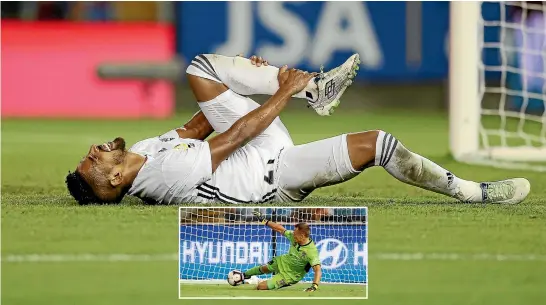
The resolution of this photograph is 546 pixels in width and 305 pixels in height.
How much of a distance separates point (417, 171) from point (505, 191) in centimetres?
58

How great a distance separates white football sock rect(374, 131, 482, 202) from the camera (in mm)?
→ 5918

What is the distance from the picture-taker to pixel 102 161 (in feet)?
19.2

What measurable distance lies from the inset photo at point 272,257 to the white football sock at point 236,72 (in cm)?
155

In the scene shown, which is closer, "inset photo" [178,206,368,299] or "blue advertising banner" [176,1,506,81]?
"inset photo" [178,206,368,299]

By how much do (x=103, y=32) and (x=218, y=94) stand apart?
393 inches

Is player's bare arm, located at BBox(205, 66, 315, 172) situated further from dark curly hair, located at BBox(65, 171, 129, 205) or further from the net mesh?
the net mesh

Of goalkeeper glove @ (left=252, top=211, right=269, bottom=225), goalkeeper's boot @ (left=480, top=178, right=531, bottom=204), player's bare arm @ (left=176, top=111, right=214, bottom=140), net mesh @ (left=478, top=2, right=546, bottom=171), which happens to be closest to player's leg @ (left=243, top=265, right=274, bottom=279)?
goalkeeper glove @ (left=252, top=211, right=269, bottom=225)

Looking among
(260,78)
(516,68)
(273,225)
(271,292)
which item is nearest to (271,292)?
(271,292)

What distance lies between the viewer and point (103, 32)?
16.1 meters

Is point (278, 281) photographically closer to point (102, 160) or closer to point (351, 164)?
point (351, 164)

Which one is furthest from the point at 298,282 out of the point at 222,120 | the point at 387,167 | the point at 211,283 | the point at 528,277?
the point at 222,120

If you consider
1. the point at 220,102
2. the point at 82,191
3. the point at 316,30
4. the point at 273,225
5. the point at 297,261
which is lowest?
the point at 297,261

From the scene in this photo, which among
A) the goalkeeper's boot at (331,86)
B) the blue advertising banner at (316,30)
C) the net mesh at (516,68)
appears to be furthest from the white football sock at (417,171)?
the blue advertising banner at (316,30)

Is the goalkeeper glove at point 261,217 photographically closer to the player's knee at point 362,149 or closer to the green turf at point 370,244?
the green turf at point 370,244
